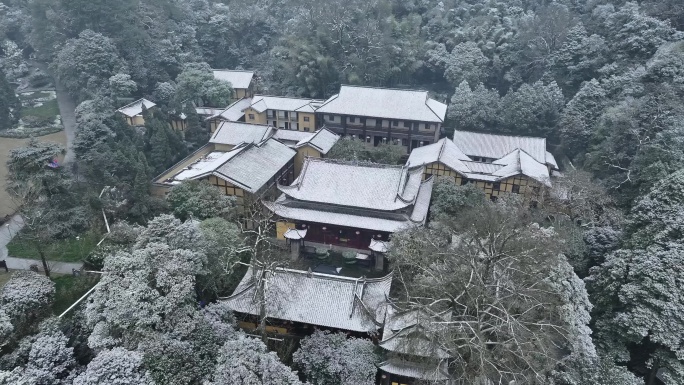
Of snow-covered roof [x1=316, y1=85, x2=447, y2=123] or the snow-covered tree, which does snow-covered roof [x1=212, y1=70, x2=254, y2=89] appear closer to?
snow-covered roof [x1=316, y1=85, x2=447, y2=123]

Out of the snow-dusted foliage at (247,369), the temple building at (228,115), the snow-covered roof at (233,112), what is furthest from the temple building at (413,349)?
the snow-covered roof at (233,112)

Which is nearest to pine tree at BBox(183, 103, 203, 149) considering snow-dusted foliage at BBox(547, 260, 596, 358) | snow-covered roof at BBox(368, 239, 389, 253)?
snow-covered roof at BBox(368, 239, 389, 253)

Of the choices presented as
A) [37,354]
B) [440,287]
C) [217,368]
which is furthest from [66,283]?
[440,287]

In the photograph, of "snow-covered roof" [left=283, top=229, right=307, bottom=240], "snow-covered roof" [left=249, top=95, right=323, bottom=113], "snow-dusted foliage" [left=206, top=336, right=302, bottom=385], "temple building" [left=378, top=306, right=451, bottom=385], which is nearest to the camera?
"snow-dusted foliage" [left=206, top=336, right=302, bottom=385]

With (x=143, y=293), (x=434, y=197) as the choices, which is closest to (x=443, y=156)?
(x=434, y=197)

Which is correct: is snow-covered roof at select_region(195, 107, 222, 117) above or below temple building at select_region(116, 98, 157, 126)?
below

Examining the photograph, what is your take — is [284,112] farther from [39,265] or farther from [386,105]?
[39,265]
